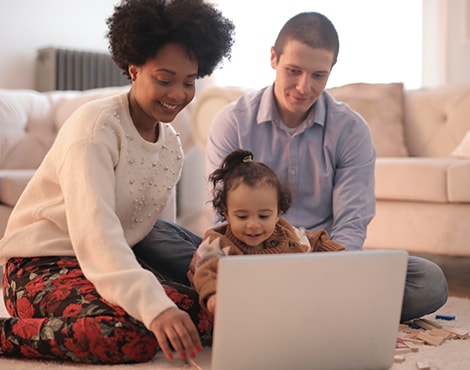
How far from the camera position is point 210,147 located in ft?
7.42

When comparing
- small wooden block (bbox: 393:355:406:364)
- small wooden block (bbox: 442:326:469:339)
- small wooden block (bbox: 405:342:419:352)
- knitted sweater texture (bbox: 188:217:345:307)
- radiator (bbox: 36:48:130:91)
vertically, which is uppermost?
radiator (bbox: 36:48:130:91)

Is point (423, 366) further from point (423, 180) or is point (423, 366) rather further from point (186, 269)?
point (423, 180)

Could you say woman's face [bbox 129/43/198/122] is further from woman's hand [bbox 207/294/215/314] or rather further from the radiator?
the radiator

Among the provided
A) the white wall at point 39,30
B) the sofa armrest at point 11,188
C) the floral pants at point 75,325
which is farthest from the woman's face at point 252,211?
the white wall at point 39,30

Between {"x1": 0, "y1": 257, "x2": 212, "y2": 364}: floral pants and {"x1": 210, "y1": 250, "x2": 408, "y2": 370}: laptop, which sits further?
{"x1": 0, "y1": 257, "x2": 212, "y2": 364}: floral pants

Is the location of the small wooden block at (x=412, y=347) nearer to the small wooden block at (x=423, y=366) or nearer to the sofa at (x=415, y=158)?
the small wooden block at (x=423, y=366)

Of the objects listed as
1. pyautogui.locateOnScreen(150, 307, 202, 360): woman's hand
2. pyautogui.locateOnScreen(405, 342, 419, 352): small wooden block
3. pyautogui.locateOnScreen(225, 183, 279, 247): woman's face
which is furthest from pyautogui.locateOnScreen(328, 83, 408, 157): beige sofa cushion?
pyautogui.locateOnScreen(150, 307, 202, 360): woman's hand

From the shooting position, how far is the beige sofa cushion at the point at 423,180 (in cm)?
285

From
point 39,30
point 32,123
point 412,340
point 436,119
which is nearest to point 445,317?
point 412,340

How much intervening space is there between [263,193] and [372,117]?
6.66 feet

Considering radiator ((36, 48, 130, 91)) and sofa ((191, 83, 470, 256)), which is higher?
radiator ((36, 48, 130, 91))

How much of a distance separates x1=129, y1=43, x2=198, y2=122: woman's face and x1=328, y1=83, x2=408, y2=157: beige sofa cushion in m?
1.95

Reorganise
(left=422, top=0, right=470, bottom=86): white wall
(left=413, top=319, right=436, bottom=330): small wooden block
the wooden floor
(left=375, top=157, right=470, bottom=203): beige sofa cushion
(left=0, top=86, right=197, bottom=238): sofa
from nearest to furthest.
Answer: (left=413, top=319, right=436, bottom=330): small wooden block < the wooden floor < (left=375, top=157, right=470, bottom=203): beige sofa cushion < (left=0, top=86, right=197, bottom=238): sofa < (left=422, top=0, right=470, bottom=86): white wall

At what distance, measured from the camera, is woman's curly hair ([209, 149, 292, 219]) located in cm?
169
